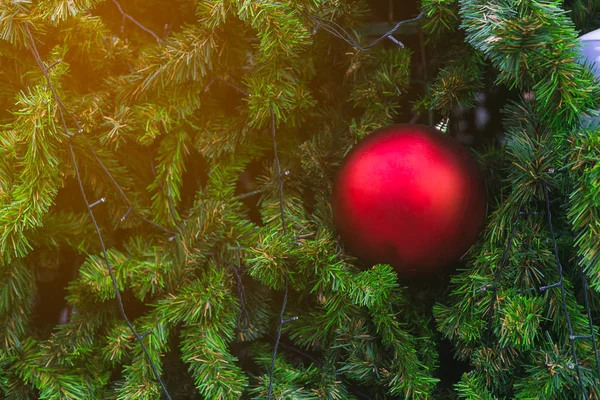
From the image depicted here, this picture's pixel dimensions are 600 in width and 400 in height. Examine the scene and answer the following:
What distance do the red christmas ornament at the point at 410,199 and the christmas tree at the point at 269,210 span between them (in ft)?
0.09

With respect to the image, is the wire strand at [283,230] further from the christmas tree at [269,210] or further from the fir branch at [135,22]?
the fir branch at [135,22]

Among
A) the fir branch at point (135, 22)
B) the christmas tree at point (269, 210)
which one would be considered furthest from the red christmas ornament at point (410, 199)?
the fir branch at point (135, 22)

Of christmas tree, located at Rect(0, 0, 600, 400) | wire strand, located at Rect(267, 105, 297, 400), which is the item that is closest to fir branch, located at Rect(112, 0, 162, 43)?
christmas tree, located at Rect(0, 0, 600, 400)

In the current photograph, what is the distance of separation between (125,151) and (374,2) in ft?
1.27

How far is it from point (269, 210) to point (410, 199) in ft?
0.61

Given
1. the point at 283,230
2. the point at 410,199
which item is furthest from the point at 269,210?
the point at 410,199

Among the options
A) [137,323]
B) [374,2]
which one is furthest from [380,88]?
[137,323]

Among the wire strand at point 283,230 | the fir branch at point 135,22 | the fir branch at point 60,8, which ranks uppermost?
the fir branch at point 60,8

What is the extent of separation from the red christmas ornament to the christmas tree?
3 cm

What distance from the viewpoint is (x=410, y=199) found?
57 centimetres

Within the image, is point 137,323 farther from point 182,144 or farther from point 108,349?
point 182,144

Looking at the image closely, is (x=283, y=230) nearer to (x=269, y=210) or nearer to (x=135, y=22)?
(x=269, y=210)

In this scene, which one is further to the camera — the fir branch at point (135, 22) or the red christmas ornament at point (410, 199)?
the fir branch at point (135, 22)

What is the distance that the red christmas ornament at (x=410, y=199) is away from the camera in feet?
1.89
